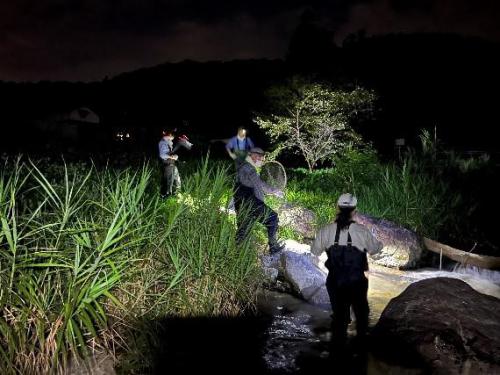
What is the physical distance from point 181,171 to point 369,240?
9.90 meters

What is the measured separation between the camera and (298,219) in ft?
33.0

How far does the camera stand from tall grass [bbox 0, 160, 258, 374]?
3.87 metres

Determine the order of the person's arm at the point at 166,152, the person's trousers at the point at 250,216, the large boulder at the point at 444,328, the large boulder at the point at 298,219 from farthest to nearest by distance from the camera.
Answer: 1. the person's arm at the point at 166,152
2. the large boulder at the point at 298,219
3. the person's trousers at the point at 250,216
4. the large boulder at the point at 444,328

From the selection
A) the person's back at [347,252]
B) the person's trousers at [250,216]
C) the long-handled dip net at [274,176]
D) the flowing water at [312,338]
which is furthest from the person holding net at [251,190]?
the long-handled dip net at [274,176]

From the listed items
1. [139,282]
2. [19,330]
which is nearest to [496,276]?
[139,282]

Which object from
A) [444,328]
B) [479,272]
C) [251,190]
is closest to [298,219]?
[251,190]

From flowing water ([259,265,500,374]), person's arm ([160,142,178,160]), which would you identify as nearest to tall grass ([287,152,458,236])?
flowing water ([259,265,500,374])

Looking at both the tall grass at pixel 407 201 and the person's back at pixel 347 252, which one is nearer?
the person's back at pixel 347 252

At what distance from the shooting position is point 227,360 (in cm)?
512

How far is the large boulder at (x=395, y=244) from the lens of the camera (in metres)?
9.34

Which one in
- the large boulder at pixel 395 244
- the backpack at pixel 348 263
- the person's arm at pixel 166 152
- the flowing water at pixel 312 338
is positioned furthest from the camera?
the person's arm at pixel 166 152

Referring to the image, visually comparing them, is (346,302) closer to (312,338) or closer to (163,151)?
(312,338)

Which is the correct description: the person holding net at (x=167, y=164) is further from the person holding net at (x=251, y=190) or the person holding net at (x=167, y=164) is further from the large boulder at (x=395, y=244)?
the large boulder at (x=395, y=244)

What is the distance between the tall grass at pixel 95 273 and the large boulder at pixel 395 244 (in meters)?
4.16
